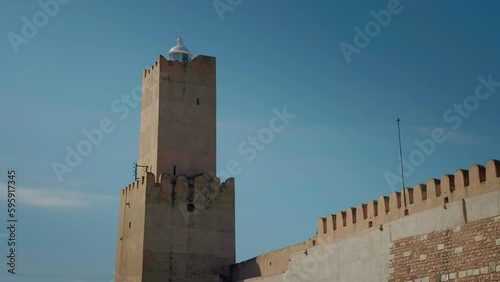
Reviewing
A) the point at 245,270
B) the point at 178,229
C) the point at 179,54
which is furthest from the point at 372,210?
the point at 179,54

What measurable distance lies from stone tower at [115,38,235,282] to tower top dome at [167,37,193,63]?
6 cm

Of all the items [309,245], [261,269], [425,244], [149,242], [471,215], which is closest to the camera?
[471,215]

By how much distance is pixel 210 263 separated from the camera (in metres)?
26.0

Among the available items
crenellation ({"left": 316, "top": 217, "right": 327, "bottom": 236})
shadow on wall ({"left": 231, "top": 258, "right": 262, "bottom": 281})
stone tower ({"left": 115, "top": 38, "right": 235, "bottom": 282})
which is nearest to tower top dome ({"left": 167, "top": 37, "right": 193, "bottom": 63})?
stone tower ({"left": 115, "top": 38, "right": 235, "bottom": 282})

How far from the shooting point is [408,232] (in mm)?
14906

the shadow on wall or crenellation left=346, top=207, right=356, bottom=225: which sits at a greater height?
crenellation left=346, top=207, right=356, bottom=225

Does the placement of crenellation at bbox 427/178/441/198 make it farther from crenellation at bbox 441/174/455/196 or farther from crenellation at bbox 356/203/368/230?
crenellation at bbox 356/203/368/230

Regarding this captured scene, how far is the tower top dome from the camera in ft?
96.1

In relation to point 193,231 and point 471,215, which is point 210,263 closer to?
point 193,231

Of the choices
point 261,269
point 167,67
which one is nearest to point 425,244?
point 261,269

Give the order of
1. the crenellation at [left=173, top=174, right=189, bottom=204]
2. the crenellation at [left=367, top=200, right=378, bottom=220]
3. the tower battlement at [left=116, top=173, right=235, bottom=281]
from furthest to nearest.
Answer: the crenellation at [left=173, top=174, right=189, bottom=204] < the tower battlement at [left=116, top=173, right=235, bottom=281] < the crenellation at [left=367, top=200, right=378, bottom=220]

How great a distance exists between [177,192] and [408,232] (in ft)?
42.4

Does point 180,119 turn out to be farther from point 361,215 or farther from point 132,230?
point 361,215

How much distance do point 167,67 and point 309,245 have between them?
10883 mm
